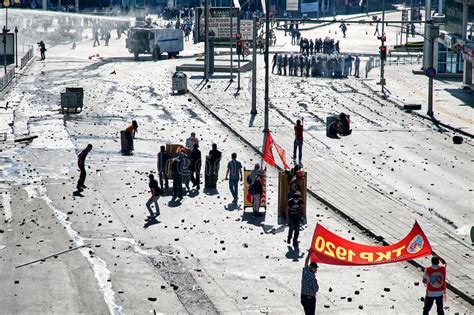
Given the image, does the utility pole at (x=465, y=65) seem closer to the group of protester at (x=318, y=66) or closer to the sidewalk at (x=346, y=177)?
the sidewalk at (x=346, y=177)

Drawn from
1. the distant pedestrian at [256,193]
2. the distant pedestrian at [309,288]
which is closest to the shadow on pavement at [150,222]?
the distant pedestrian at [256,193]

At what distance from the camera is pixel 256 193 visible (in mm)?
32750

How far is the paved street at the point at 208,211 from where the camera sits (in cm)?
2545

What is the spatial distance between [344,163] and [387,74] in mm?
31415

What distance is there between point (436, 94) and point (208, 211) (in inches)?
1262

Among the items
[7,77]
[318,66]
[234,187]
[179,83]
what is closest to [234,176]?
[234,187]

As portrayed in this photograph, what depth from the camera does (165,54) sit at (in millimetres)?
88938

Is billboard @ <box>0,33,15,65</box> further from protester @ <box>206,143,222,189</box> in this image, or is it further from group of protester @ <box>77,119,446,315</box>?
protester @ <box>206,143,222,189</box>

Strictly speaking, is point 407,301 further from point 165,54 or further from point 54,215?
point 165,54

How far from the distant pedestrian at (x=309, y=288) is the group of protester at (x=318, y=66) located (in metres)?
48.9

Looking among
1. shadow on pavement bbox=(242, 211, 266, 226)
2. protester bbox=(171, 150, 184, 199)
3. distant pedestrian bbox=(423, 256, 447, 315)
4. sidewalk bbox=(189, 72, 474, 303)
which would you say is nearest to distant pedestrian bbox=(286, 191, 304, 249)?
sidewalk bbox=(189, 72, 474, 303)

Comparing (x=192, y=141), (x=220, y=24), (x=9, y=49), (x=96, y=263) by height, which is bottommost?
(x=96, y=263)

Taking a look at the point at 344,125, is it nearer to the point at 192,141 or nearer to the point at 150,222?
the point at 192,141

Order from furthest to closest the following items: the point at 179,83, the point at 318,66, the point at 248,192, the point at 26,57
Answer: the point at 26,57, the point at 318,66, the point at 179,83, the point at 248,192
